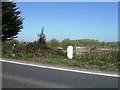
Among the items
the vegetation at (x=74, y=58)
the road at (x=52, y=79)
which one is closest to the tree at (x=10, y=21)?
the vegetation at (x=74, y=58)

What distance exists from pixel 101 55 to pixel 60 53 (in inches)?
120

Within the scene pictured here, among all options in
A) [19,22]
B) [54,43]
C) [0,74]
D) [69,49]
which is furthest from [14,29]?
[0,74]

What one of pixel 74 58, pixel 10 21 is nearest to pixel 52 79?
pixel 74 58

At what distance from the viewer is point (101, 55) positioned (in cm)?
1675

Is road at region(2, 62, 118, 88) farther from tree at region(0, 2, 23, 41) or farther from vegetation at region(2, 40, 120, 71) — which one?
tree at region(0, 2, 23, 41)

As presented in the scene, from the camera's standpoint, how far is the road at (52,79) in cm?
895

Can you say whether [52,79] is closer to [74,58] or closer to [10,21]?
[74,58]

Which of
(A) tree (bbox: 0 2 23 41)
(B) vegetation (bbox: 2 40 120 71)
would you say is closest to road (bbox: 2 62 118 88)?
(B) vegetation (bbox: 2 40 120 71)

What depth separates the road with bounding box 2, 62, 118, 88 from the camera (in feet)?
29.3

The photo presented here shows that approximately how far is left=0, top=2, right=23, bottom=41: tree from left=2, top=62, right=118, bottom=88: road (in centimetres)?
2870

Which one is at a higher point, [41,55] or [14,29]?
[14,29]

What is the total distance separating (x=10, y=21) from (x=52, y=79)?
32867mm

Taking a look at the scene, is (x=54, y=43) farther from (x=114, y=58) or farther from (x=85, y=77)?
(x=85, y=77)

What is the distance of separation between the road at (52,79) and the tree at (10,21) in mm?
28701
